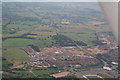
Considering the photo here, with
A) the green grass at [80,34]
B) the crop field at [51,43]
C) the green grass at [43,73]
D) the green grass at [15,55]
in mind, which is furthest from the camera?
the green grass at [80,34]

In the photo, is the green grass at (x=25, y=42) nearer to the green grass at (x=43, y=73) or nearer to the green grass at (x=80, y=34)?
the green grass at (x=80, y=34)

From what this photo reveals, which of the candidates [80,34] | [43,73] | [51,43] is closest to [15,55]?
[43,73]

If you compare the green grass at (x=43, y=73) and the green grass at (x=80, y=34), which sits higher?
the green grass at (x=80, y=34)

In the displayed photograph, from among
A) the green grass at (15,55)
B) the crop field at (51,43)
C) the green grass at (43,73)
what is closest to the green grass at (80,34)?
the crop field at (51,43)

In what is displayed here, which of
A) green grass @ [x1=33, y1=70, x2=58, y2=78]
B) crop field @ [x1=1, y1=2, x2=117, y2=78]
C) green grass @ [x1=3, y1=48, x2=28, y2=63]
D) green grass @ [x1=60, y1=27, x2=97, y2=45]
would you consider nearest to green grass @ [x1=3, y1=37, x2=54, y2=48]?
crop field @ [x1=1, y1=2, x2=117, y2=78]

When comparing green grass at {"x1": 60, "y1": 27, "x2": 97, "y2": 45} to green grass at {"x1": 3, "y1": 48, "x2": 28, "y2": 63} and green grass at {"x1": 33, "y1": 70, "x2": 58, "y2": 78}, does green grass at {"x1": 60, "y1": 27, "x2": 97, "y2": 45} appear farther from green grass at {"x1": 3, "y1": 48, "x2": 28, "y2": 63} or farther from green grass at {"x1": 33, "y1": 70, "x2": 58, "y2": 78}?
green grass at {"x1": 33, "y1": 70, "x2": 58, "y2": 78}

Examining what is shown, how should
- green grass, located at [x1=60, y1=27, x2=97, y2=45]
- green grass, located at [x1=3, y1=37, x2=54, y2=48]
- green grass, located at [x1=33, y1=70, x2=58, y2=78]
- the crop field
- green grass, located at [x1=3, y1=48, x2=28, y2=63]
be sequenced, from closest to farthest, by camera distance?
1. green grass, located at [x1=33, y1=70, x2=58, y2=78]
2. the crop field
3. green grass, located at [x1=3, y1=48, x2=28, y2=63]
4. green grass, located at [x1=3, y1=37, x2=54, y2=48]
5. green grass, located at [x1=60, y1=27, x2=97, y2=45]

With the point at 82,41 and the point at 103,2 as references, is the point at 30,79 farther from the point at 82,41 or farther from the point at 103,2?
the point at 103,2

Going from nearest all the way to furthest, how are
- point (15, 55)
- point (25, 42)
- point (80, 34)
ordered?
point (15, 55)
point (25, 42)
point (80, 34)

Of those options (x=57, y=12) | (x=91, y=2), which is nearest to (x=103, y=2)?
(x=57, y=12)

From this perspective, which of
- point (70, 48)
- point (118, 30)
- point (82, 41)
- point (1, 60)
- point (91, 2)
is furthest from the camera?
point (91, 2)

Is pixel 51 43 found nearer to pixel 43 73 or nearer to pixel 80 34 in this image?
pixel 80 34
